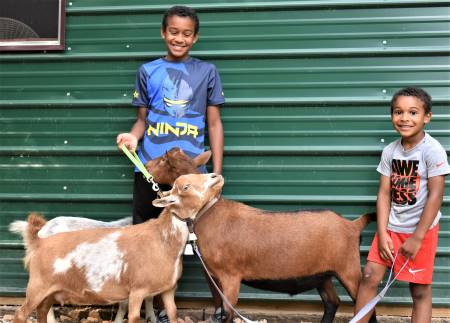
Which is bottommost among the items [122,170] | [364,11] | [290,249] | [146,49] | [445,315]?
[445,315]

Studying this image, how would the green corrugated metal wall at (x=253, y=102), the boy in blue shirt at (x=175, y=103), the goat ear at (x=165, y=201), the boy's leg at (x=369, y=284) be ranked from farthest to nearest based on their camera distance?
the green corrugated metal wall at (x=253, y=102), the boy in blue shirt at (x=175, y=103), the boy's leg at (x=369, y=284), the goat ear at (x=165, y=201)

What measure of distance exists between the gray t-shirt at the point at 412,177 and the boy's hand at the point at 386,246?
0.09 metres

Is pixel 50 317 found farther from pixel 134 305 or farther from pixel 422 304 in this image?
pixel 422 304

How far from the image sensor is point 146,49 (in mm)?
4371

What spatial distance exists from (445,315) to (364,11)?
95.8 inches

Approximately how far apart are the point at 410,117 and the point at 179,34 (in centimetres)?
168

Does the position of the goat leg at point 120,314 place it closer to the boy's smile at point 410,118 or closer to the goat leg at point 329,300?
the goat leg at point 329,300

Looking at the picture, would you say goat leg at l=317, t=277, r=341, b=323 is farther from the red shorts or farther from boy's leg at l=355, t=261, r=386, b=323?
the red shorts

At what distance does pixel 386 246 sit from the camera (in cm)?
357

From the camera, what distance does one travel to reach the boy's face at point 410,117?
3518 mm

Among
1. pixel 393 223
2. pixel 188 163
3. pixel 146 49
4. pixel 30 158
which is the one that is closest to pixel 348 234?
pixel 393 223

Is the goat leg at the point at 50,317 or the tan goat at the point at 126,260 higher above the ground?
the tan goat at the point at 126,260

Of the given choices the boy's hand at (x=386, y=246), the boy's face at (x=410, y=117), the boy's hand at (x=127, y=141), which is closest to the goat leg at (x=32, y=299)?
the boy's hand at (x=127, y=141)

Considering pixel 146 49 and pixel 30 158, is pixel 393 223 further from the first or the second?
pixel 30 158
